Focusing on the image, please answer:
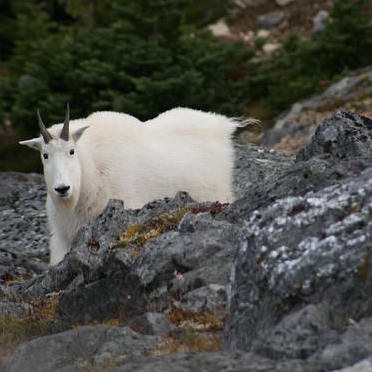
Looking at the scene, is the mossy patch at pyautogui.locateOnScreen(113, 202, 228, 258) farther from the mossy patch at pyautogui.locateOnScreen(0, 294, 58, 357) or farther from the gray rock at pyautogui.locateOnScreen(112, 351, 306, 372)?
the gray rock at pyautogui.locateOnScreen(112, 351, 306, 372)

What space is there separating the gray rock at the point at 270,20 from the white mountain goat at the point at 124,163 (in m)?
24.5

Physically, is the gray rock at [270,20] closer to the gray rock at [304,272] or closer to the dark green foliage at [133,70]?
the dark green foliage at [133,70]

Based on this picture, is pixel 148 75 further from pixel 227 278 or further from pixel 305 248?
pixel 305 248

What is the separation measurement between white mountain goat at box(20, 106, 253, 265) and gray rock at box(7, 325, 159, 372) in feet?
12.2

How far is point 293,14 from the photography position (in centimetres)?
3459

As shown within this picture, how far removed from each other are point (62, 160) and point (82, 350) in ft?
14.1

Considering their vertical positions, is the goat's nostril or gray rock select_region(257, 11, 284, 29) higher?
gray rock select_region(257, 11, 284, 29)

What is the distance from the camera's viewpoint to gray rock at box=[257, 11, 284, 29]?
34.6 metres

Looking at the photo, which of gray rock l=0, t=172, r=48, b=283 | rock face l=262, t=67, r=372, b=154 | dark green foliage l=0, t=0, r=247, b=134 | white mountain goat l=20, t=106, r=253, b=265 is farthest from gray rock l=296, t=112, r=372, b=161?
dark green foliage l=0, t=0, r=247, b=134

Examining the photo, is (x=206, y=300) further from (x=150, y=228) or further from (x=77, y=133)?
(x=77, y=133)

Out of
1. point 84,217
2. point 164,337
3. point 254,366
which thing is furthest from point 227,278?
point 84,217

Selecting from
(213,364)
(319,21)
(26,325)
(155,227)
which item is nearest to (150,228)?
(155,227)

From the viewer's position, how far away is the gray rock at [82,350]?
5227 millimetres

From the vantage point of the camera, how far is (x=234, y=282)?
5211 mm
